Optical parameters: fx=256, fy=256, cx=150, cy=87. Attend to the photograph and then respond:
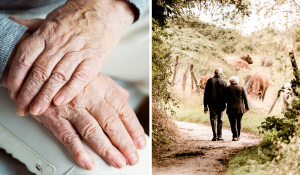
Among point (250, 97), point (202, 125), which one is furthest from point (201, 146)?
point (250, 97)

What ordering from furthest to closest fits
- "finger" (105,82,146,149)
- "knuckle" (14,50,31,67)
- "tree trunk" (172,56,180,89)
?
"tree trunk" (172,56,180,89), "finger" (105,82,146,149), "knuckle" (14,50,31,67)

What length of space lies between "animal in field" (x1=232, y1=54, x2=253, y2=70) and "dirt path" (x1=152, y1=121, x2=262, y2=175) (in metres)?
0.39

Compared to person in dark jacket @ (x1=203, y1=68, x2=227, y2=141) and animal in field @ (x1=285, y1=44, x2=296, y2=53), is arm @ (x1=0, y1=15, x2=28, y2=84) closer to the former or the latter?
person in dark jacket @ (x1=203, y1=68, x2=227, y2=141)

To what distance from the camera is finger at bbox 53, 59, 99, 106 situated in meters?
0.86

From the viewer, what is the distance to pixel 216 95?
5.02ft

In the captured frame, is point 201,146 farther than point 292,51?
Yes

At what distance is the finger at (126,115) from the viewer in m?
0.98

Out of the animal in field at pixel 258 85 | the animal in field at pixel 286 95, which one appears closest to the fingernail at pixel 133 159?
the animal in field at pixel 258 85

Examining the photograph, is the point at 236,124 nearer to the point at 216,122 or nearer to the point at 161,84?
the point at 216,122

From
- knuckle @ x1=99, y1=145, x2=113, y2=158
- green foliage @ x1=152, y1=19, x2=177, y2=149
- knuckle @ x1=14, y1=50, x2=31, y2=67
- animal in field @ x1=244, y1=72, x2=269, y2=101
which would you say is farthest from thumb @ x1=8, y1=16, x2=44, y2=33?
animal in field @ x1=244, y1=72, x2=269, y2=101

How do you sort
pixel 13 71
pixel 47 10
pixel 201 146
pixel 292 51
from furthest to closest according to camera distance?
1. pixel 201 146
2. pixel 292 51
3. pixel 47 10
4. pixel 13 71

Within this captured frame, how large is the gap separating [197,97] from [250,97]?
305 mm

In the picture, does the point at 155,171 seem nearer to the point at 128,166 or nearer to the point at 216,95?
the point at 216,95

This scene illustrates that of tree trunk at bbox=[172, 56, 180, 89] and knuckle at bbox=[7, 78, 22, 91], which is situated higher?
knuckle at bbox=[7, 78, 22, 91]
